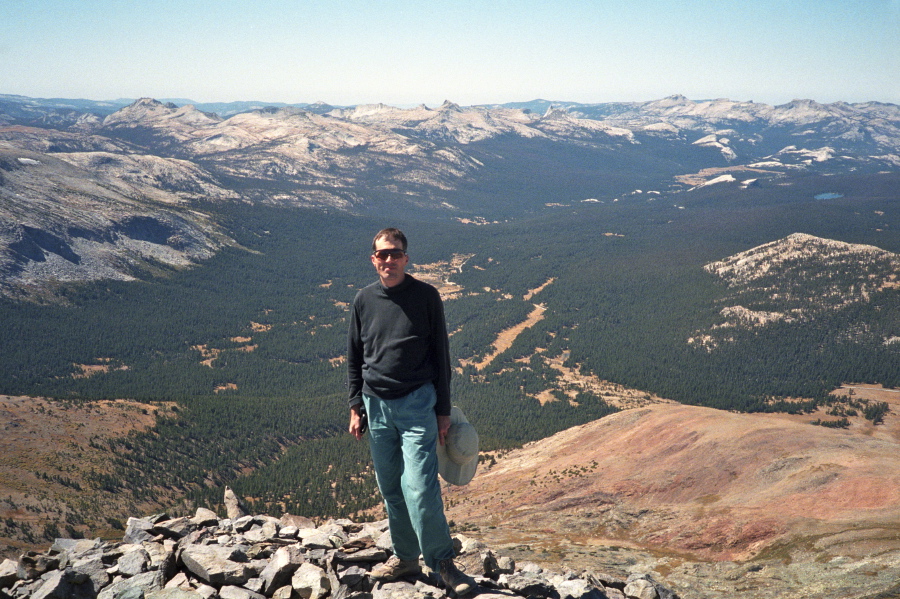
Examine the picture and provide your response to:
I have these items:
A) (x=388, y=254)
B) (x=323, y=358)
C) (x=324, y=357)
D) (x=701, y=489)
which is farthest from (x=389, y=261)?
(x=324, y=357)

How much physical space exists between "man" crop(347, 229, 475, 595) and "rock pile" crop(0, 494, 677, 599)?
129cm

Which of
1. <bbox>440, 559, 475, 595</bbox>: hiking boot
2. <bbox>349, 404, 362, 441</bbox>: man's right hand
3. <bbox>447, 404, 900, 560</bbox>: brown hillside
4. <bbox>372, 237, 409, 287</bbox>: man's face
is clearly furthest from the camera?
<bbox>447, 404, 900, 560</bbox>: brown hillside

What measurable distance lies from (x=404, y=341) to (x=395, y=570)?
4.45 m

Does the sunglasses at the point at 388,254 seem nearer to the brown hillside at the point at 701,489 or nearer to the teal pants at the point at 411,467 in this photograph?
the teal pants at the point at 411,467

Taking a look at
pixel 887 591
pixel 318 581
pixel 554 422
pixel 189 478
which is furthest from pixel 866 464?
pixel 189 478

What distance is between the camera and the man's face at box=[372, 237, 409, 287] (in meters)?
9.52

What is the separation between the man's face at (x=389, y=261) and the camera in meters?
9.52

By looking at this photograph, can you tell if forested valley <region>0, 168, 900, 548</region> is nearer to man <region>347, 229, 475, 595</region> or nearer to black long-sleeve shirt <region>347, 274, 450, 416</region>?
man <region>347, 229, 475, 595</region>

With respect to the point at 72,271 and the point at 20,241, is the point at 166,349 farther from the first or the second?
the point at 20,241

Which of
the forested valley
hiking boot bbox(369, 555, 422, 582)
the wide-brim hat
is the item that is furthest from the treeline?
the wide-brim hat

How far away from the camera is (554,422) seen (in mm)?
76188

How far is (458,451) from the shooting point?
1023 centimetres

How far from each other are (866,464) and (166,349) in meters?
110

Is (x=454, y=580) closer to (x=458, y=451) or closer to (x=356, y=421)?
(x=458, y=451)
